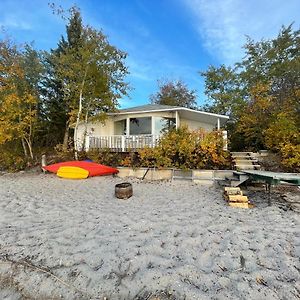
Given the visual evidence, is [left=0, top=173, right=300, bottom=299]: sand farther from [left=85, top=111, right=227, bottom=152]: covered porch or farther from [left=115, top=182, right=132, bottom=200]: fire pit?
[left=85, top=111, right=227, bottom=152]: covered porch

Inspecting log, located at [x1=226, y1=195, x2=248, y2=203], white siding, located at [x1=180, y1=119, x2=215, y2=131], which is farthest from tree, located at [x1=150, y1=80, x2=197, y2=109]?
log, located at [x1=226, y1=195, x2=248, y2=203]

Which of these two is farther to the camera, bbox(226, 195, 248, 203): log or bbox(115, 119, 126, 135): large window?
bbox(115, 119, 126, 135): large window

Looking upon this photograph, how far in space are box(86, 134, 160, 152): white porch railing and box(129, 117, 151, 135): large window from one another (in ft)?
6.13

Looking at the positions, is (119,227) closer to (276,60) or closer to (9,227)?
(9,227)

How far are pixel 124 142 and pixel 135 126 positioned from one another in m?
2.41

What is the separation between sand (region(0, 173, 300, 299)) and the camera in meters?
2.68

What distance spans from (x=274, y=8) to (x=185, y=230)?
1042 centimetres

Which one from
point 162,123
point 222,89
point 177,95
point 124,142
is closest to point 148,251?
point 124,142

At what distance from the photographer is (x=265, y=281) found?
2738 mm

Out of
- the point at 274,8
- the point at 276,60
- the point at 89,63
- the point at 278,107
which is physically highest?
the point at 276,60

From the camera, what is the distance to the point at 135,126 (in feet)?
48.2

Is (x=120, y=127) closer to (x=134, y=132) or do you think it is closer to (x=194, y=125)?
(x=134, y=132)

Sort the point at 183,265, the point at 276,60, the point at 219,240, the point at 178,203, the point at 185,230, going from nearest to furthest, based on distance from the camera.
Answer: the point at 183,265 < the point at 219,240 < the point at 185,230 < the point at 178,203 < the point at 276,60

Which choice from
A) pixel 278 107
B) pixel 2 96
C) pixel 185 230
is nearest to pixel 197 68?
pixel 278 107
